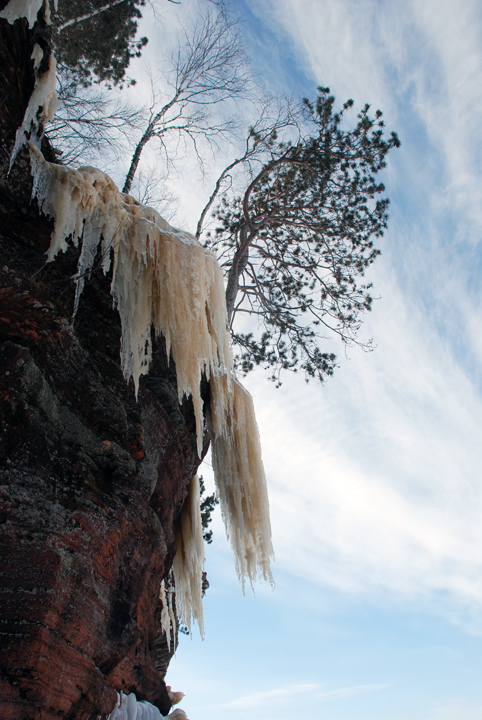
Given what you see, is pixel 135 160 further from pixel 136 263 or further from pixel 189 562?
pixel 189 562

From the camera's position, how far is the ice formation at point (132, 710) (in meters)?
3.98

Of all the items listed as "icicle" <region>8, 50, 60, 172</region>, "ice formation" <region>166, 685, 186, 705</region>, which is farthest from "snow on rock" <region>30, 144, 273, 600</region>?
"ice formation" <region>166, 685, 186, 705</region>

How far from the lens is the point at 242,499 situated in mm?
6629

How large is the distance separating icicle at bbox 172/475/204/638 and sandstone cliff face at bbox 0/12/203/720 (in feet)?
2.78

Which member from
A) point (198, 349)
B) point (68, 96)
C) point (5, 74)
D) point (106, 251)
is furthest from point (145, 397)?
point (68, 96)

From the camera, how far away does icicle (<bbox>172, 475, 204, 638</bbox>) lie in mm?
6293

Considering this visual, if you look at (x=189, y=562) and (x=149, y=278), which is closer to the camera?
(x=149, y=278)

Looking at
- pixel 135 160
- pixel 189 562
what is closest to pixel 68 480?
pixel 189 562

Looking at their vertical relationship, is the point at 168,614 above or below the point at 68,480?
below

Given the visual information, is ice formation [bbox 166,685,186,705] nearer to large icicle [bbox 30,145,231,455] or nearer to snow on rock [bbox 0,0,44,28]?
large icicle [bbox 30,145,231,455]

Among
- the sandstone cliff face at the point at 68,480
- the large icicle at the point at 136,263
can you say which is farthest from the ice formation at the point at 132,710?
the large icicle at the point at 136,263

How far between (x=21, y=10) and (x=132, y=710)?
664 cm

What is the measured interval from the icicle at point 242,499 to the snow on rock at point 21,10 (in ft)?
16.2

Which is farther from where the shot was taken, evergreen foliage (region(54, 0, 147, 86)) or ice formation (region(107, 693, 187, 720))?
evergreen foliage (region(54, 0, 147, 86))
